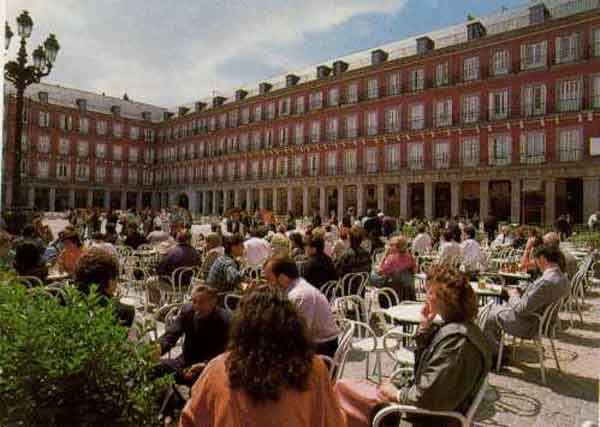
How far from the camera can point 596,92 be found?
2352 cm

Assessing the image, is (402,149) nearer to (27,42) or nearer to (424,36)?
(424,36)

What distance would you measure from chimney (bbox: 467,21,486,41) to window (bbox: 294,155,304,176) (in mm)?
15350

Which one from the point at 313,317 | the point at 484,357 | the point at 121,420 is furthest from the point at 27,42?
the point at 484,357

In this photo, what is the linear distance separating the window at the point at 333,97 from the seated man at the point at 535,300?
31517mm

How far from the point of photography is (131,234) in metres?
10.7

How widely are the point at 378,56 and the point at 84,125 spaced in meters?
31.5

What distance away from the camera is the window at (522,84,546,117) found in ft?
83.2

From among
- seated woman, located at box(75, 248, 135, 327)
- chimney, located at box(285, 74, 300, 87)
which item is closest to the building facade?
chimney, located at box(285, 74, 300, 87)

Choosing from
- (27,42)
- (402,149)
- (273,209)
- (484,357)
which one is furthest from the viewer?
(273,209)

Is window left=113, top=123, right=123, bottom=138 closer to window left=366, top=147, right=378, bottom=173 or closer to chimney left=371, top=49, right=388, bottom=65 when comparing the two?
chimney left=371, top=49, right=388, bottom=65

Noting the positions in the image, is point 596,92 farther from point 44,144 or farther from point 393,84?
point 44,144

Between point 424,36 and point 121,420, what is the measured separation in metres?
33.5

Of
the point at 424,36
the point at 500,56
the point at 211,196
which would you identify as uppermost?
the point at 424,36

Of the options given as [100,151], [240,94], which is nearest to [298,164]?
[240,94]
